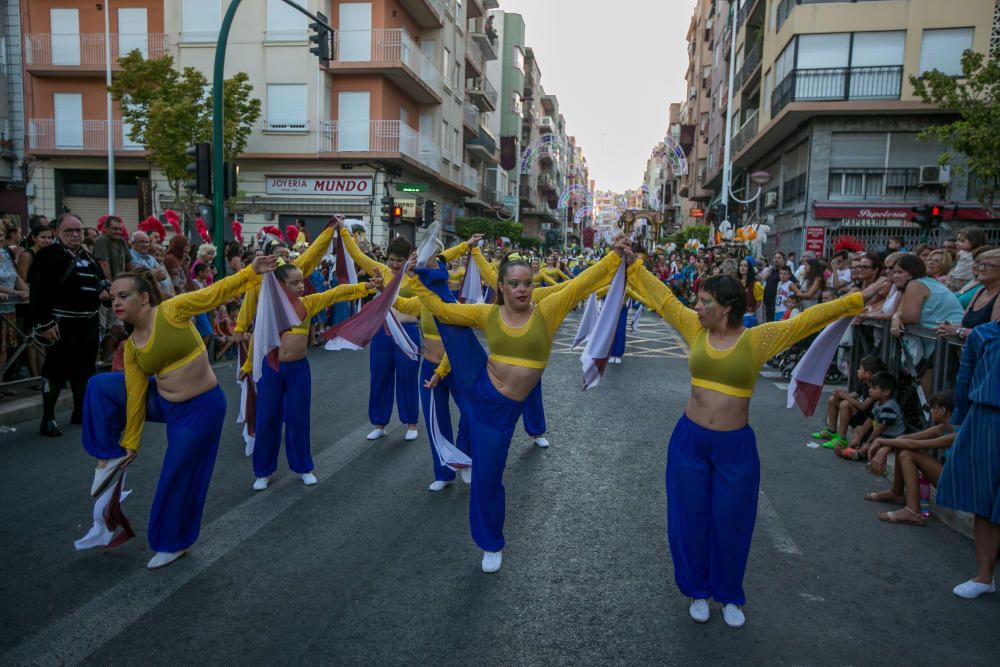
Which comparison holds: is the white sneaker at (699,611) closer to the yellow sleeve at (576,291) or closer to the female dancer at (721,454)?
the female dancer at (721,454)

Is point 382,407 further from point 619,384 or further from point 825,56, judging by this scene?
point 825,56

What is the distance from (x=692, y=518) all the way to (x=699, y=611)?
1.64ft

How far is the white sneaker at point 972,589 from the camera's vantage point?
4148 millimetres

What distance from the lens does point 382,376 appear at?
24.3 ft

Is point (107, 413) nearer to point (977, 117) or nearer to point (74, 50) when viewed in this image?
point (977, 117)

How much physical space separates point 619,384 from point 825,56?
18.5 meters

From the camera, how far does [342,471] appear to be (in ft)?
20.7

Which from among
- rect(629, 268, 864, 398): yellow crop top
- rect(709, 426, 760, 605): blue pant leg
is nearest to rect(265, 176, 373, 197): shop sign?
rect(629, 268, 864, 398): yellow crop top

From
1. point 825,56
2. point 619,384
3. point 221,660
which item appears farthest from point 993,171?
point 221,660

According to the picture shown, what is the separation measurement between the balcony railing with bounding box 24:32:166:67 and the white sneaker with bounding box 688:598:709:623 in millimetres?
29499

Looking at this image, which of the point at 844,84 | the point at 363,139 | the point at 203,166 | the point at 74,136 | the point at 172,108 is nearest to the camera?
the point at 203,166

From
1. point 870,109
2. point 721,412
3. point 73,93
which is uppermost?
point 73,93

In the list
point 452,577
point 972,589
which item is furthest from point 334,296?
point 972,589

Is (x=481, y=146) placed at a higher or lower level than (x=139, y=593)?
higher
